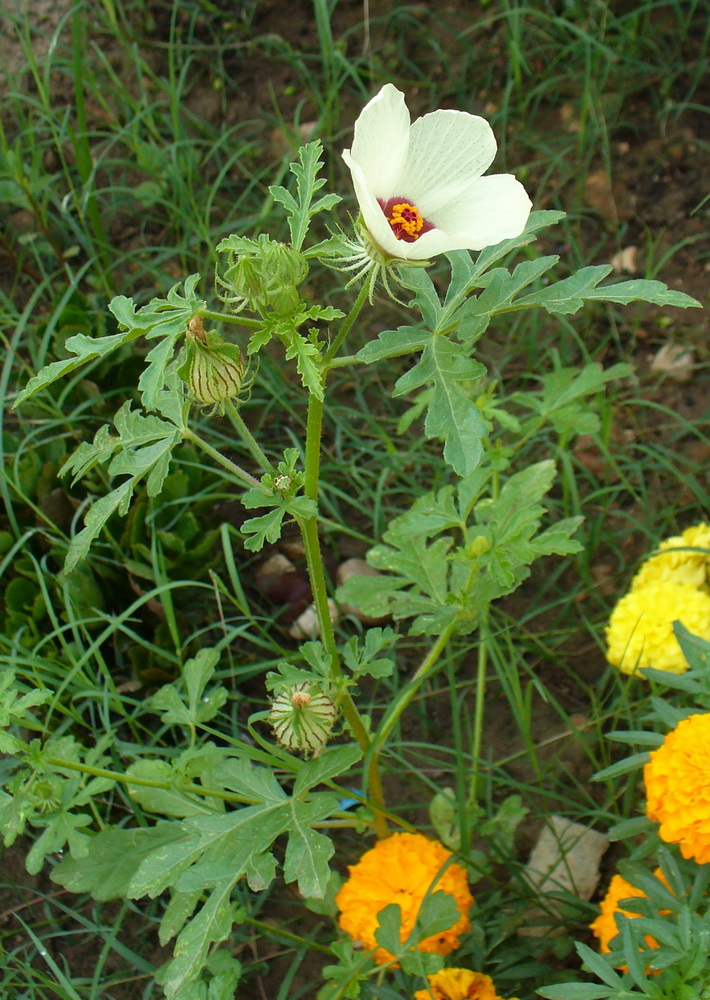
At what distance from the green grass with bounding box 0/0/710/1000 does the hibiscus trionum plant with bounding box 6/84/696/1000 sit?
0.19 meters

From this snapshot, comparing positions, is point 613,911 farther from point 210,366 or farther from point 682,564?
point 210,366

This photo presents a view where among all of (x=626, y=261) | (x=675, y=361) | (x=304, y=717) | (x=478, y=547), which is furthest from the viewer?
(x=626, y=261)

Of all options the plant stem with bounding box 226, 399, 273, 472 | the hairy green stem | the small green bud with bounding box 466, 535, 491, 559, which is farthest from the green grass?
the plant stem with bounding box 226, 399, 273, 472

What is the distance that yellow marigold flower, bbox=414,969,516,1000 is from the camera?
57.2 inches

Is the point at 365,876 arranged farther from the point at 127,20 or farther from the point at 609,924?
the point at 127,20

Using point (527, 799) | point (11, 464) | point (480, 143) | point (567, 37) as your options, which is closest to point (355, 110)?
point (567, 37)

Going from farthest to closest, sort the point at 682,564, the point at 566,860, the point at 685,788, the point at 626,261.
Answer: the point at 626,261 → the point at 682,564 → the point at 566,860 → the point at 685,788

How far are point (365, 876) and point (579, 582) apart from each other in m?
0.97

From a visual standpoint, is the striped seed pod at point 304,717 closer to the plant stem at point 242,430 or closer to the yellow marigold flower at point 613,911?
the plant stem at point 242,430

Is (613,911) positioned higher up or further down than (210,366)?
further down

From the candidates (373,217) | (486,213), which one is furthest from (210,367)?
(486,213)

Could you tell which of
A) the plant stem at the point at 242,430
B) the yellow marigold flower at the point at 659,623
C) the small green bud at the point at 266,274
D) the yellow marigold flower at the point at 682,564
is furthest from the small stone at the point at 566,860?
the small green bud at the point at 266,274

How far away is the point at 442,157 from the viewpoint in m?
1.34

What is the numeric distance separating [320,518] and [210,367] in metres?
0.33
